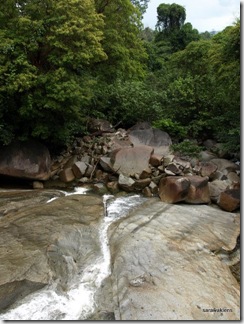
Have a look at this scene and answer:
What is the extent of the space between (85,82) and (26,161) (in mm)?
3685

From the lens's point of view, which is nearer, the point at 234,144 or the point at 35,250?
the point at 35,250

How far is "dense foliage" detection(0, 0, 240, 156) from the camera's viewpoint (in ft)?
32.1

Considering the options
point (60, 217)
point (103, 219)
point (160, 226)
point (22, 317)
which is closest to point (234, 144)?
point (160, 226)

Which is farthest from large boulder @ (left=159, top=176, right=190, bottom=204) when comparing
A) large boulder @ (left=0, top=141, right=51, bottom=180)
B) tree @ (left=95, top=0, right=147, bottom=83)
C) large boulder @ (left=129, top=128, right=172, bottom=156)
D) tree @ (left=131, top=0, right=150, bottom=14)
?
tree @ (left=131, top=0, right=150, bottom=14)

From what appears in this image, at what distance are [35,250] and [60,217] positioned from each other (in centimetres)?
157

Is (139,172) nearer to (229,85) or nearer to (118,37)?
(229,85)

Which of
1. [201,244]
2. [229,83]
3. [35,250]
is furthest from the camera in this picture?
[229,83]

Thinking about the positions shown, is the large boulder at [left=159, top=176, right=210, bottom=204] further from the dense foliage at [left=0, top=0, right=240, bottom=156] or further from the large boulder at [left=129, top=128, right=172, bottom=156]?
the large boulder at [left=129, top=128, right=172, bottom=156]

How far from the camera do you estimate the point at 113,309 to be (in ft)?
16.9

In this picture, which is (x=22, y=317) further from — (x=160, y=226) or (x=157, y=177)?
(x=157, y=177)

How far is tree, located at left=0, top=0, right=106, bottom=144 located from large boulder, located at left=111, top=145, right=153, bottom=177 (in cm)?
225

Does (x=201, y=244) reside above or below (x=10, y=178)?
below

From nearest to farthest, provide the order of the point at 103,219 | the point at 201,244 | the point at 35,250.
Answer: the point at 35,250 → the point at 201,244 → the point at 103,219

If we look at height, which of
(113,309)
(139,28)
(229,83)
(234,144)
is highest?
(139,28)
